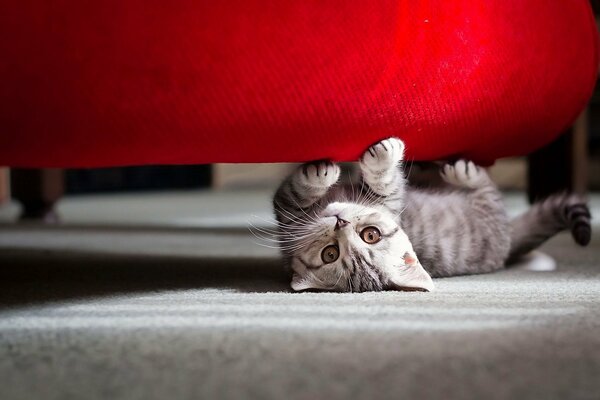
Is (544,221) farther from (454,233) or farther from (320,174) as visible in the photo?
(320,174)

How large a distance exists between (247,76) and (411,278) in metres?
0.39

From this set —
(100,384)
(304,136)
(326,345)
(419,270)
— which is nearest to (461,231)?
(419,270)

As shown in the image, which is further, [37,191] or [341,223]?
[37,191]

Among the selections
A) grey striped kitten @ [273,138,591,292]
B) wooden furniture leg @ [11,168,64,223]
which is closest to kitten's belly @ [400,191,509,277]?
grey striped kitten @ [273,138,591,292]

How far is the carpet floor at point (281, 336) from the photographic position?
2.25 ft

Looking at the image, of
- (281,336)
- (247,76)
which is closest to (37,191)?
(247,76)

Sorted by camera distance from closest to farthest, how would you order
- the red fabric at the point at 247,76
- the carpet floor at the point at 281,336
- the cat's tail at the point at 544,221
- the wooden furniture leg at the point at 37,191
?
the carpet floor at the point at 281,336, the red fabric at the point at 247,76, the cat's tail at the point at 544,221, the wooden furniture leg at the point at 37,191

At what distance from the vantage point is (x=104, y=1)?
100cm

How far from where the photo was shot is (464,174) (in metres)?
1.43

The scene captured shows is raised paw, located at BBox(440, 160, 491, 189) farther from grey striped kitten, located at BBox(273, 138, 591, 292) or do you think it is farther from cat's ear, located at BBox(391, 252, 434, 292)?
cat's ear, located at BBox(391, 252, 434, 292)

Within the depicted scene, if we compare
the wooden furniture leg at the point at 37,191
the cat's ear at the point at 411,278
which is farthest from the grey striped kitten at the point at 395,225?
the wooden furniture leg at the point at 37,191

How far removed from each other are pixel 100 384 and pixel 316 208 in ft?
2.20

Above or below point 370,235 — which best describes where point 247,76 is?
above

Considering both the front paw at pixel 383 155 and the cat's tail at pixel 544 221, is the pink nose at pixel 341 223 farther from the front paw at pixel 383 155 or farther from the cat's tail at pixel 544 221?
the cat's tail at pixel 544 221
